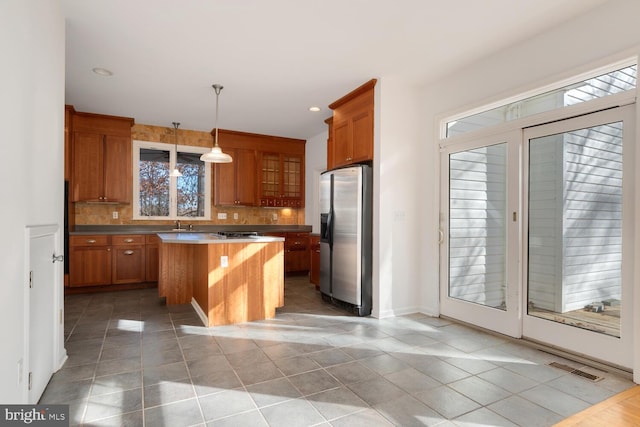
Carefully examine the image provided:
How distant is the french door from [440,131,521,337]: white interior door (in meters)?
0.01

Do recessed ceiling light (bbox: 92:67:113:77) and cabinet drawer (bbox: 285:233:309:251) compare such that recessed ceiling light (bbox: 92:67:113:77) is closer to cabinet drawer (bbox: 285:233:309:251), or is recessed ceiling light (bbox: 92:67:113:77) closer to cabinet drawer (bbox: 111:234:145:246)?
cabinet drawer (bbox: 111:234:145:246)

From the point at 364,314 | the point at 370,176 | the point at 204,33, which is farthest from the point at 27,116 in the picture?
the point at 364,314

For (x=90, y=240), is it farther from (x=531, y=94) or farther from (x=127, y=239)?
(x=531, y=94)

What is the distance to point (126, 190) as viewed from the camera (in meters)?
5.71

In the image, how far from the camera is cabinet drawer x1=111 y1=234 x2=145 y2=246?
528 centimetres

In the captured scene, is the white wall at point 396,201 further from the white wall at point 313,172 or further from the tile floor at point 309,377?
the white wall at point 313,172

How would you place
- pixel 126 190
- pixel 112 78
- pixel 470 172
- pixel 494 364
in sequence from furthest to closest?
pixel 126 190 → pixel 112 78 → pixel 470 172 → pixel 494 364

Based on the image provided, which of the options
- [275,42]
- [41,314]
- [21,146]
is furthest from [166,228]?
[21,146]

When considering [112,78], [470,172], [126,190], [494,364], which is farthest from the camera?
[126,190]

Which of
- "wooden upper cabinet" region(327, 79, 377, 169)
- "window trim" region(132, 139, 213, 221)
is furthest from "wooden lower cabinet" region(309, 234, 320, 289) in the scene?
"window trim" region(132, 139, 213, 221)

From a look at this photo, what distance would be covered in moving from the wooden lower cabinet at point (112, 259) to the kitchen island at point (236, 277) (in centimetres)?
138

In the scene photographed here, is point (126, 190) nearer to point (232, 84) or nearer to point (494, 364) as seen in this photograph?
point (232, 84)

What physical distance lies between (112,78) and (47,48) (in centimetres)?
197

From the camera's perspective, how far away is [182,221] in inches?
249
